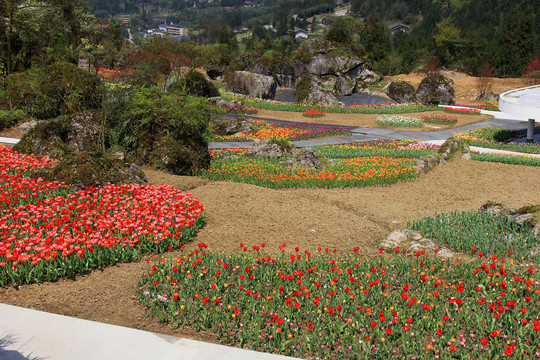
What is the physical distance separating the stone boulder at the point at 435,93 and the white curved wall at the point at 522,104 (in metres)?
12.5

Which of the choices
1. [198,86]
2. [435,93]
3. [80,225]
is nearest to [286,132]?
[198,86]

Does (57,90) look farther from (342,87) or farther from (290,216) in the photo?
(342,87)

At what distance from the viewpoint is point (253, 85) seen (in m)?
41.1

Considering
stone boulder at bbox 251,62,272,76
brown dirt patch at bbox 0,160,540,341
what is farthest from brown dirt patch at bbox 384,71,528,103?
brown dirt patch at bbox 0,160,540,341

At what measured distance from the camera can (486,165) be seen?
51.6 feet

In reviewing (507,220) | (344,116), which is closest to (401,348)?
(507,220)

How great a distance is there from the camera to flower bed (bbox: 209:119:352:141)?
23.5 m

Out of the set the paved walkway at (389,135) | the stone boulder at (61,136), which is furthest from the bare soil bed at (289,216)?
the paved walkway at (389,135)

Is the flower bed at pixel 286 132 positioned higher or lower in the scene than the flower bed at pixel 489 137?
higher

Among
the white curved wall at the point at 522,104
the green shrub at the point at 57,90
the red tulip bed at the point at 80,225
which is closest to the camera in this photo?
the red tulip bed at the point at 80,225

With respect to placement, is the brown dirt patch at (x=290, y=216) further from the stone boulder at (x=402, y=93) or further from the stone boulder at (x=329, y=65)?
the stone boulder at (x=329, y=65)

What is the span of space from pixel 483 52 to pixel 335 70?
94.0ft

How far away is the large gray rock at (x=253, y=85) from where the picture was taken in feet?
134

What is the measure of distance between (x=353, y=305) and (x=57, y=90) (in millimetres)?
15833
